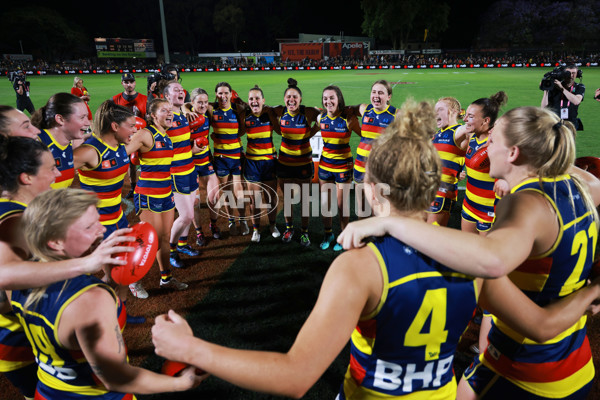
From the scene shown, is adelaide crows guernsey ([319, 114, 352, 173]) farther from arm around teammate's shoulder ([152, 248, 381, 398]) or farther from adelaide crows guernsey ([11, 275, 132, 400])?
arm around teammate's shoulder ([152, 248, 381, 398])

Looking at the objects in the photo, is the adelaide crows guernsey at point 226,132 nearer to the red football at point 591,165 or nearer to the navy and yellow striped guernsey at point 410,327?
the red football at point 591,165

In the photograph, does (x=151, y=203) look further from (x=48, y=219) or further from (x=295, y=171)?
(x=48, y=219)

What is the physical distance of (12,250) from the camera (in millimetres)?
2010

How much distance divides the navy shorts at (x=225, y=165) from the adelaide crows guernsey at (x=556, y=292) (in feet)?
16.4

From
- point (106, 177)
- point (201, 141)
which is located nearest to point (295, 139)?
point (201, 141)

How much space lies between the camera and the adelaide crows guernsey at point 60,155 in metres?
3.65

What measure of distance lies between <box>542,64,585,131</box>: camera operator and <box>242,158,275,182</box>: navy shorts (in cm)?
682

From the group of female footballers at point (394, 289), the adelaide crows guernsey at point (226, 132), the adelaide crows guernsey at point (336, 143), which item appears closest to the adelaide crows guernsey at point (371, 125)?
the adelaide crows guernsey at point (336, 143)

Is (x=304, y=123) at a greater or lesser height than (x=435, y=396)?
greater

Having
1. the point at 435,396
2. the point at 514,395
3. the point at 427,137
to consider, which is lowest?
the point at 514,395

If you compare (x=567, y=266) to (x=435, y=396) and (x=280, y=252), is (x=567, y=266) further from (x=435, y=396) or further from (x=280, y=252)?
(x=280, y=252)

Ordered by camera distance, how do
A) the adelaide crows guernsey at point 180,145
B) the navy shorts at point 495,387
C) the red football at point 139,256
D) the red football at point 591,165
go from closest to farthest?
the navy shorts at point 495,387 → the red football at point 139,256 → the red football at point 591,165 → the adelaide crows guernsey at point 180,145

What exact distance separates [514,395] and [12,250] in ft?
9.55

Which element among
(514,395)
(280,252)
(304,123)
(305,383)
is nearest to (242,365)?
(305,383)
